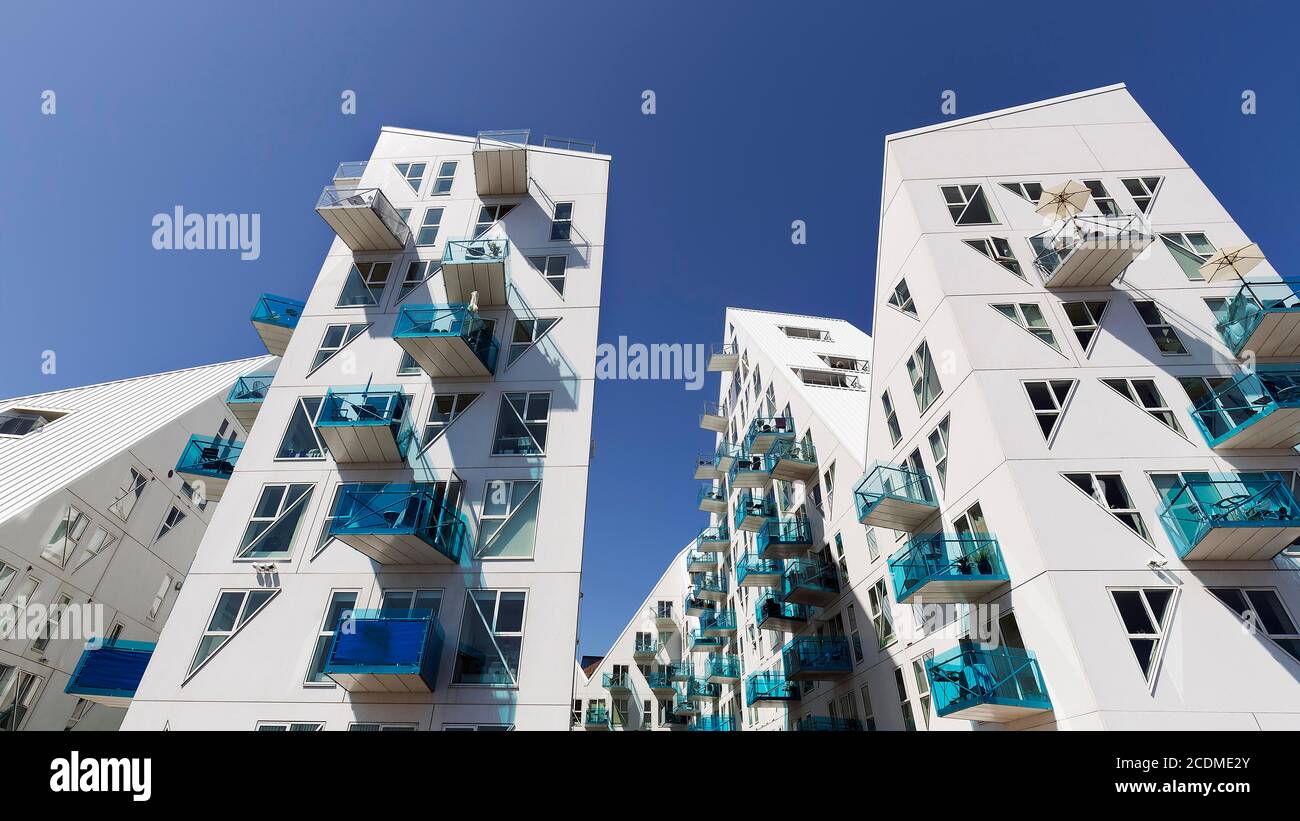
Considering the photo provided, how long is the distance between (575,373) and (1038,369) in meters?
13.8

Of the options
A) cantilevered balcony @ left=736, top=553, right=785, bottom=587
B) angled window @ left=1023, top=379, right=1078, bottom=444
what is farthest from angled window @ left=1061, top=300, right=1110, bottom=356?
cantilevered balcony @ left=736, top=553, right=785, bottom=587

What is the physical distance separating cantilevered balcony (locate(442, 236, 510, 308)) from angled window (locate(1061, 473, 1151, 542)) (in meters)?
17.7

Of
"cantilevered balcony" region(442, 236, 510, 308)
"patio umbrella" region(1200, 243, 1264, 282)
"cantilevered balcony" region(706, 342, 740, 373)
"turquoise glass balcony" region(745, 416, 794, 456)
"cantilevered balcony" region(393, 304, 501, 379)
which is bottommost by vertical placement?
"cantilevered balcony" region(393, 304, 501, 379)

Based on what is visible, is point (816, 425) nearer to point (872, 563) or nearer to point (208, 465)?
point (872, 563)

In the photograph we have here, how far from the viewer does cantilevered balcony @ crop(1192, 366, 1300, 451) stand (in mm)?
15047

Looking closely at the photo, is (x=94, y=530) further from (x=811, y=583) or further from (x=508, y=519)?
(x=811, y=583)

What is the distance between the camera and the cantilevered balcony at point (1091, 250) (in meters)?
18.0

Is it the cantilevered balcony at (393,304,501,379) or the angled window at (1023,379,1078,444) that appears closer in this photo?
the angled window at (1023,379,1078,444)

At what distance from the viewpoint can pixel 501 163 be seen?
23.4 metres

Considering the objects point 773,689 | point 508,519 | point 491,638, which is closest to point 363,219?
point 508,519

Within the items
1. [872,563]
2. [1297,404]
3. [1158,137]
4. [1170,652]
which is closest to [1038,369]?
[1297,404]

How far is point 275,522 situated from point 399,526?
16.7 ft

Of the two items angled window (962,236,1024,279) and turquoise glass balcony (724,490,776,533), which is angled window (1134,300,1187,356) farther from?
turquoise glass balcony (724,490,776,533)

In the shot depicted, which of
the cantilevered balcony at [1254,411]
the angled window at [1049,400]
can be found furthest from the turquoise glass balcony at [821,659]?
the cantilevered balcony at [1254,411]
